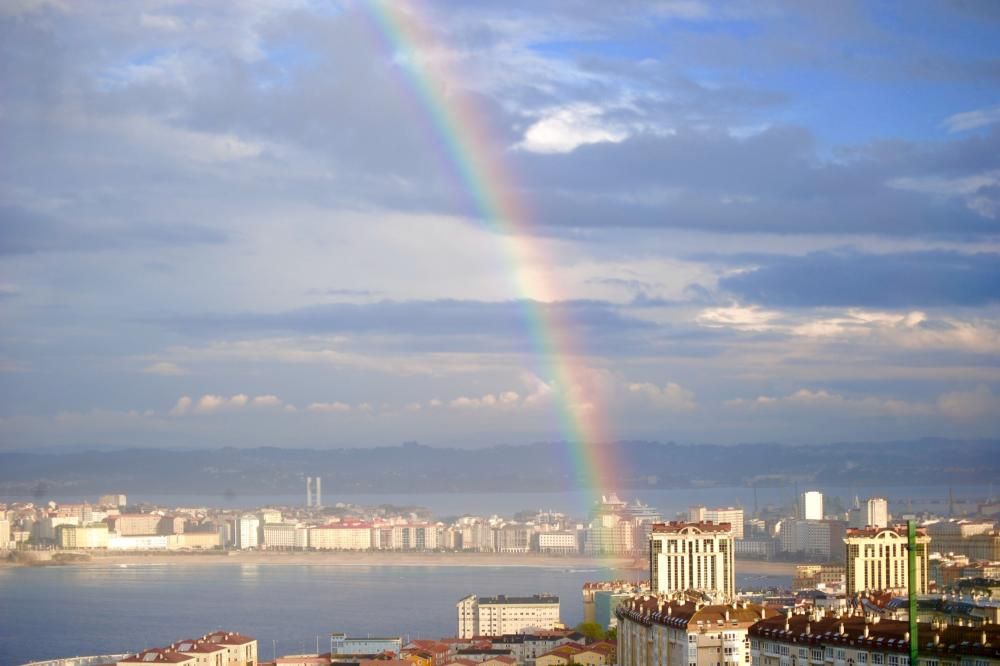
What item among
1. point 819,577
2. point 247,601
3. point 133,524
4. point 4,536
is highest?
point 133,524

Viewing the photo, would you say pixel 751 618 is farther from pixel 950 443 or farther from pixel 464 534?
pixel 950 443

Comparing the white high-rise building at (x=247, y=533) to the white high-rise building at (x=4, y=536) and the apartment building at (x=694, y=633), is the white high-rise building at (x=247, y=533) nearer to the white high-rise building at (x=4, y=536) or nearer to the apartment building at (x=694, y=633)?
the white high-rise building at (x=4, y=536)

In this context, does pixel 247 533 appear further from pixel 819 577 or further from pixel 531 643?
pixel 531 643

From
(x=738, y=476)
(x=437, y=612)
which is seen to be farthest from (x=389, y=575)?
(x=738, y=476)

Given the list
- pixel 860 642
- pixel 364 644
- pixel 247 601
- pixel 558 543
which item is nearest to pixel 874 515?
pixel 247 601

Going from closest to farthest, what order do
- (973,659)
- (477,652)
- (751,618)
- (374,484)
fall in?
(973,659), (751,618), (477,652), (374,484)

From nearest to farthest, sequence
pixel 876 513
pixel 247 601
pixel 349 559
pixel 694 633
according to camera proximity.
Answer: pixel 694 633 < pixel 247 601 < pixel 876 513 < pixel 349 559

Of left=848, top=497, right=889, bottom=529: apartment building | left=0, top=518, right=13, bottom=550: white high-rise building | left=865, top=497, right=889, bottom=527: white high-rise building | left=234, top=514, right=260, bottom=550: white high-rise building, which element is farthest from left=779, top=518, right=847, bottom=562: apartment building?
left=0, top=518, right=13, bottom=550: white high-rise building
